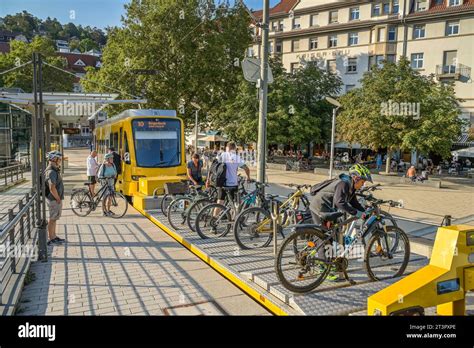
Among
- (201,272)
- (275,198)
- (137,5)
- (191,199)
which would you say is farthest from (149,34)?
(201,272)

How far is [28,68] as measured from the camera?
54.6 meters

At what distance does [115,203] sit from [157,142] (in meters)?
3.46

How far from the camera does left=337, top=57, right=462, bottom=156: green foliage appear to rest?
79.1ft

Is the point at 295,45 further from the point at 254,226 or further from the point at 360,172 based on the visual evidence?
the point at 360,172

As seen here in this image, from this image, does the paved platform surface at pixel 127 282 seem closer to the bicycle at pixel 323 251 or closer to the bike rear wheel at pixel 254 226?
the bicycle at pixel 323 251

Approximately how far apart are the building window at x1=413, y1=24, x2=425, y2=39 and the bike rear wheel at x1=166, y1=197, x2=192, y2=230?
3625 centimetres

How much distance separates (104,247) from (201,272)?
7.94 feet

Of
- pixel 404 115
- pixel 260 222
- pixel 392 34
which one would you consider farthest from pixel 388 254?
pixel 392 34

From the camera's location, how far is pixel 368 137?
2539cm

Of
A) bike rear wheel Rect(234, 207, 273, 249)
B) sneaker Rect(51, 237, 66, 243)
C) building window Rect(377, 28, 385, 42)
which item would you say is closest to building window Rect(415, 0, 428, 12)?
building window Rect(377, 28, 385, 42)

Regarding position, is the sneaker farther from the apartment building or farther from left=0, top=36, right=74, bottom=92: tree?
left=0, top=36, right=74, bottom=92: tree

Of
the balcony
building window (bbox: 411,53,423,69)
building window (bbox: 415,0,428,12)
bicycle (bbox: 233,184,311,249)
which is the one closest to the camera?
bicycle (bbox: 233,184,311,249)

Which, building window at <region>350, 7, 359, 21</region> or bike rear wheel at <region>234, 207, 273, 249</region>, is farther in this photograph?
building window at <region>350, 7, 359, 21</region>
